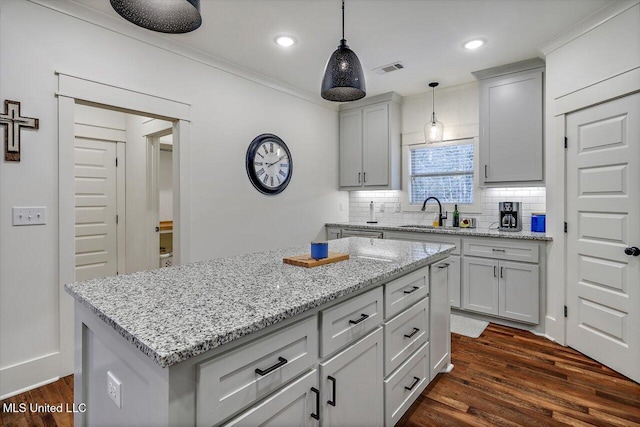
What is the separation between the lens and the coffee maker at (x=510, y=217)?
11.4 ft

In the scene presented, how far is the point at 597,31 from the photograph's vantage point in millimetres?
2561

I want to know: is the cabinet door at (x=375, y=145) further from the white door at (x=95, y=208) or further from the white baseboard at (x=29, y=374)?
the white baseboard at (x=29, y=374)

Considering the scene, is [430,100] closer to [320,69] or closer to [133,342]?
[320,69]

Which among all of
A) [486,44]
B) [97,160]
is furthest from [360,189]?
[97,160]

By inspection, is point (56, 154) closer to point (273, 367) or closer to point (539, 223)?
point (273, 367)

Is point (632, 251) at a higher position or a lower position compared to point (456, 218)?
lower

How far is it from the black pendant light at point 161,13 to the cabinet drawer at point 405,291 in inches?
57.7

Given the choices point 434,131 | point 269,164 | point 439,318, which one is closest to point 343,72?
point 439,318

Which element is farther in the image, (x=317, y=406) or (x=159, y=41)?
(x=159, y=41)

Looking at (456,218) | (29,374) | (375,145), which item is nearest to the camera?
(29,374)

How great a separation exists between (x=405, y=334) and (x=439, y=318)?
0.56 m

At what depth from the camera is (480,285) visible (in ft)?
11.4

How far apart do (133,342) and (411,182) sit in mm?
4204

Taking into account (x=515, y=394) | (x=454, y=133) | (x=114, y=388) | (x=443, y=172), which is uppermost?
(x=454, y=133)
